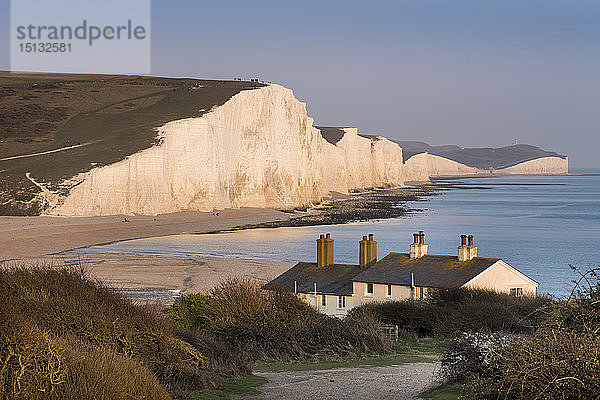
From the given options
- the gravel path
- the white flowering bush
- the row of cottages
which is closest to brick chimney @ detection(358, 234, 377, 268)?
the row of cottages

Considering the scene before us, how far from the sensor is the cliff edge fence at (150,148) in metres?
63.6

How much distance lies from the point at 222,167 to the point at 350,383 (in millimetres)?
66595

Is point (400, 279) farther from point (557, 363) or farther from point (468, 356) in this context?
point (557, 363)

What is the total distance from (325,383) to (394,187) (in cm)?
17064

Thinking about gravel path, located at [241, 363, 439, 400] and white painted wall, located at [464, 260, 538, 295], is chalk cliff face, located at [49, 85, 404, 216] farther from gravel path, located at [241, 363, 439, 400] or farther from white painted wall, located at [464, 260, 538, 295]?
gravel path, located at [241, 363, 439, 400]

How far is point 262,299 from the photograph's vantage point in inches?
637

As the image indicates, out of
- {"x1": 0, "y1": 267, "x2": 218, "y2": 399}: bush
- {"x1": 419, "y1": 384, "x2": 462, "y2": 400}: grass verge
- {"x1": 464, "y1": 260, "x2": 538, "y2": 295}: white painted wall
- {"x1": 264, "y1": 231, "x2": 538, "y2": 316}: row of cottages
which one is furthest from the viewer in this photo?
{"x1": 264, "y1": 231, "x2": 538, "y2": 316}: row of cottages

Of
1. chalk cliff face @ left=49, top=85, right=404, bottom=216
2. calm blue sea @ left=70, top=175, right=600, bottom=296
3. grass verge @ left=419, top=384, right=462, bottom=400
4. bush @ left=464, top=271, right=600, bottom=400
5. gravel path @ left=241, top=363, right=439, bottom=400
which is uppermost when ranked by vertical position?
chalk cliff face @ left=49, top=85, right=404, bottom=216

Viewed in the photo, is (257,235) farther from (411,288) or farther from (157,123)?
(411,288)

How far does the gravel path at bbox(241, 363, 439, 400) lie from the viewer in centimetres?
1157

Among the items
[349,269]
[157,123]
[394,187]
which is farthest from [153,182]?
[394,187]

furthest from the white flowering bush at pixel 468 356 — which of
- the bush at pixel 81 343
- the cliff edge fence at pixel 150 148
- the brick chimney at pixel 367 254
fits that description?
the cliff edge fence at pixel 150 148

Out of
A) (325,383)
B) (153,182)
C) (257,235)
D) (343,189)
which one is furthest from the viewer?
Result: (343,189)

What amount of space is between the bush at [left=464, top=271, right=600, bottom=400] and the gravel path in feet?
15.2
